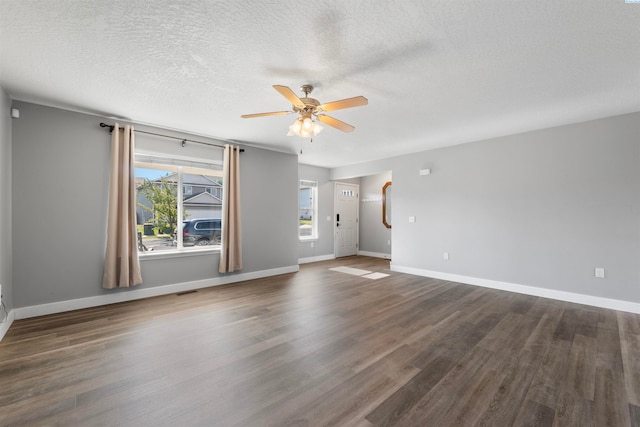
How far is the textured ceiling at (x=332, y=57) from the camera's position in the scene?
6.16 feet

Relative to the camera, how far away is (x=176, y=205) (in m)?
4.73

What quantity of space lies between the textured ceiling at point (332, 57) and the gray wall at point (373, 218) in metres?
4.53

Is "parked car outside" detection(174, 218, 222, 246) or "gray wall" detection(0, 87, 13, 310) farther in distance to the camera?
"parked car outside" detection(174, 218, 222, 246)

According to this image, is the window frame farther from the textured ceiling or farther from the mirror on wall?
the mirror on wall

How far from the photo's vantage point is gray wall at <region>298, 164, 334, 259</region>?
7406 mm

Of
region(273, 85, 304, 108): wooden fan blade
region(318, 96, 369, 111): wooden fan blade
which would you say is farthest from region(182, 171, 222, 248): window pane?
region(318, 96, 369, 111): wooden fan blade

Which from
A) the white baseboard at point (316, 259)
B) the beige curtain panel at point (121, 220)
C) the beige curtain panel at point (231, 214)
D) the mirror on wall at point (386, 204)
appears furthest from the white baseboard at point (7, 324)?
the mirror on wall at point (386, 204)

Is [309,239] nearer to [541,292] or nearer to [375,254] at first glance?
[375,254]

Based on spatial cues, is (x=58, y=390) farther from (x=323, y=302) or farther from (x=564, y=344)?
(x=564, y=344)

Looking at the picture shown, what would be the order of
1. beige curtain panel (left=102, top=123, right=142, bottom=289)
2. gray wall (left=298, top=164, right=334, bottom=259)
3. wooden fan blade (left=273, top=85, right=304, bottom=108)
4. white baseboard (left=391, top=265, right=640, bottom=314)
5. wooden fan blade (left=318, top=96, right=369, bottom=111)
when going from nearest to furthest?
wooden fan blade (left=273, top=85, right=304, bottom=108) < wooden fan blade (left=318, top=96, right=369, bottom=111) < white baseboard (left=391, top=265, right=640, bottom=314) < beige curtain panel (left=102, top=123, right=142, bottom=289) < gray wall (left=298, top=164, right=334, bottom=259)

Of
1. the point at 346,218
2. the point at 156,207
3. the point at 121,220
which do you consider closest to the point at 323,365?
the point at 121,220

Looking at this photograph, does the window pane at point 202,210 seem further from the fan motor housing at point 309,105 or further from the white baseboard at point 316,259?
the fan motor housing at point 309,105

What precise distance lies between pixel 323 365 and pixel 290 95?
2.42 m

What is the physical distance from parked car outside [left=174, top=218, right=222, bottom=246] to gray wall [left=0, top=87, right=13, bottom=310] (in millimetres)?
1938
